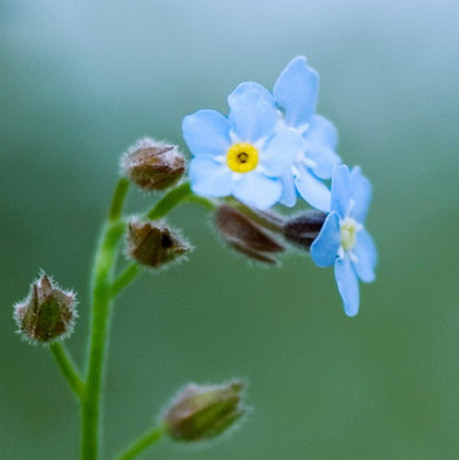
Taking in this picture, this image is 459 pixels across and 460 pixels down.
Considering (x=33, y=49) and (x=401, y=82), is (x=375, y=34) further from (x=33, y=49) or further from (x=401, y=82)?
(x=33, y=49)

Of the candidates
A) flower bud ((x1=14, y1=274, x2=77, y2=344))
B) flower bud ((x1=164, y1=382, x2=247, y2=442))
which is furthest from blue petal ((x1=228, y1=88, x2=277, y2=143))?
flower bud ((x1=164, y1=382, x2=247, y2=442))

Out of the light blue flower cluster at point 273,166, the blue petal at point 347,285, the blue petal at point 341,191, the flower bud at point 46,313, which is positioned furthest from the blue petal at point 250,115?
the flower bud at point 46,313

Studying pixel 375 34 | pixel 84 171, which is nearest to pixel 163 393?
pixel 84 171

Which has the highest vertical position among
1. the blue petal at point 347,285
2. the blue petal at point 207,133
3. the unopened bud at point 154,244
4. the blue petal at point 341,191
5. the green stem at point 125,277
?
the blue petal at point 207,133

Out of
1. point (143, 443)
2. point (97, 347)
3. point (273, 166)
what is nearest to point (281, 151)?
point (273, 166)

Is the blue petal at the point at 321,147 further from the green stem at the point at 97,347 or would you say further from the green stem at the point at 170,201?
the green stem at the point at 97,347
